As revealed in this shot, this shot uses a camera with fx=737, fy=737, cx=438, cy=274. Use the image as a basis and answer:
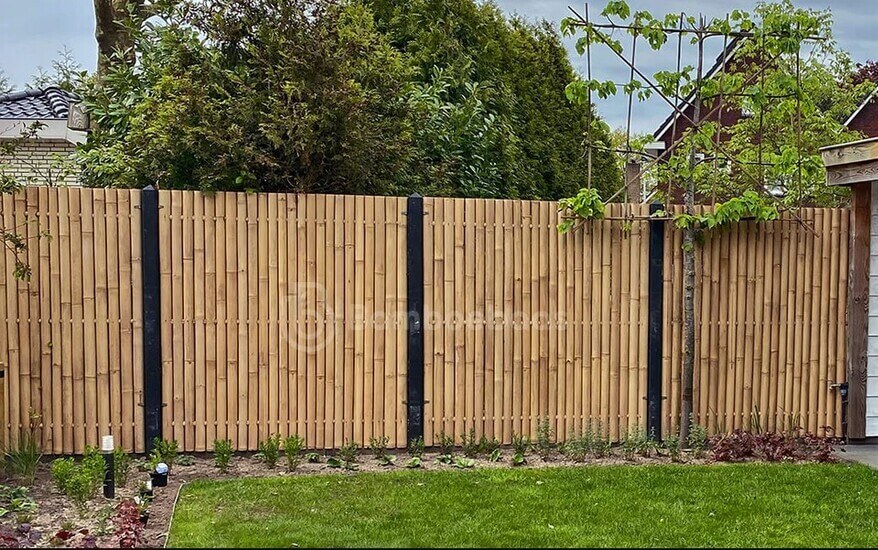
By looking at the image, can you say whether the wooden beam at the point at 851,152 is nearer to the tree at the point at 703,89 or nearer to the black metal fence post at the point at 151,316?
the tree at the point at 703,89

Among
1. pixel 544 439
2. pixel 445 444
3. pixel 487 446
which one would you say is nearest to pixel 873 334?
pixel 544 439

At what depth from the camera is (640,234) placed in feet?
19.5

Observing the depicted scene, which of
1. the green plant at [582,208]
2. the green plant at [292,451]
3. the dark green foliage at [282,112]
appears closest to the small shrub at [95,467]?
the green plant at [292,451]

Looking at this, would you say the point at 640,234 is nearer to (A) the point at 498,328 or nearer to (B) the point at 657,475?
(A) the point at 498,328

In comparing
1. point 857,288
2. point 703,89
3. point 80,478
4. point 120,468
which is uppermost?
point 703,89

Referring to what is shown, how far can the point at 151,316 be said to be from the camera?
5.36 metres

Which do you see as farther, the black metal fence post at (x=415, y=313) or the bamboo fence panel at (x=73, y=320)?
the black metal fence post at (x=415, y=313)

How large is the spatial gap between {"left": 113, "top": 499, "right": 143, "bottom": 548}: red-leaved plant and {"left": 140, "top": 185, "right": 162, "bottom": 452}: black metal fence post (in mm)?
1103

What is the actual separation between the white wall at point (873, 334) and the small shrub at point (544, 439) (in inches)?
109

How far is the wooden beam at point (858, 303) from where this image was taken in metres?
6.10

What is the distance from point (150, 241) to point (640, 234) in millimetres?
3763

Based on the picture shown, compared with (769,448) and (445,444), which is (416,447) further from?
(769,448)

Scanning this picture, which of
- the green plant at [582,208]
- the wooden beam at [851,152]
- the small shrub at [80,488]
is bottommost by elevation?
the small shrub at [80,488]

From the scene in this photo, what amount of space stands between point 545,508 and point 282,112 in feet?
11.4
